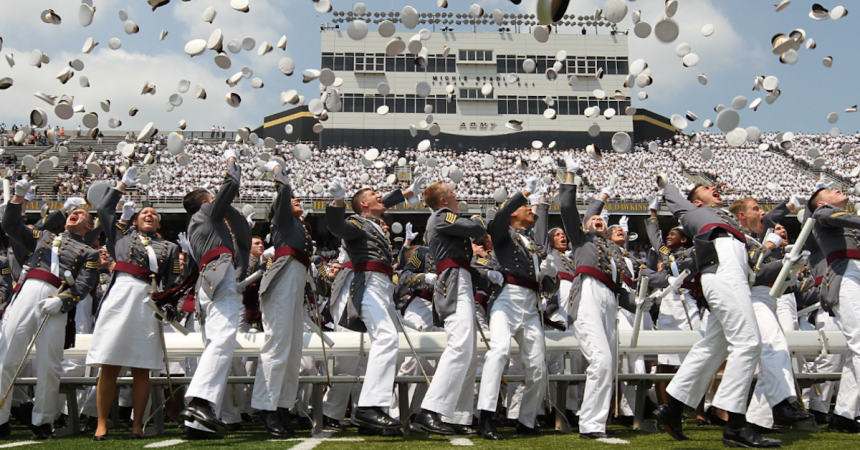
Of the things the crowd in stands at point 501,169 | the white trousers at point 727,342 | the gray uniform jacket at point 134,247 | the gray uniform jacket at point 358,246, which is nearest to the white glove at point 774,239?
the white trousers at point 727,342

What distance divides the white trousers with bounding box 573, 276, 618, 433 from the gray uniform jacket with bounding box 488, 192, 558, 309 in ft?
1.44

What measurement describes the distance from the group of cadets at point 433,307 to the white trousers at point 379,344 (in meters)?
0.01

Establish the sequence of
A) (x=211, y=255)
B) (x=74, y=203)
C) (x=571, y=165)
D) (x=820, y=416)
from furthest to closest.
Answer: (x=820, y=416) → (x=74, y=203) → (x=571, y=165) → (x=211, y=255)

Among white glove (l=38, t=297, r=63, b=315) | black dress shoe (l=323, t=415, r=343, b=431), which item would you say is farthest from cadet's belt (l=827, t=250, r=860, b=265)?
white glove (l=38, t=297, r=63, b=315)

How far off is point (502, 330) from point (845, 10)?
7.50 metres

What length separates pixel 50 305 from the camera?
19.6ft

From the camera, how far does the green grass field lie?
4.89 metres

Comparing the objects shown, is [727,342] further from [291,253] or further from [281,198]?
[281,198]

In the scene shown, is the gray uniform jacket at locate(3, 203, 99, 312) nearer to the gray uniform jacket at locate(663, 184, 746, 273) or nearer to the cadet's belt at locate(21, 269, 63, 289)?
the cadet's belt at locate(21, 269, 63, 289)

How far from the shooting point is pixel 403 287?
7.91 metres

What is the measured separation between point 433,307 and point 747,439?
2562 mm

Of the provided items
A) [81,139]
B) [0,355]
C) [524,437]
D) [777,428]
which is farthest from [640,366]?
[81,139]

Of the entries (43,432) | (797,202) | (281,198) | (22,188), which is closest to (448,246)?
(281,198)

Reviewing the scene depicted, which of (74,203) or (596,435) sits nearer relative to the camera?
(596,435)
